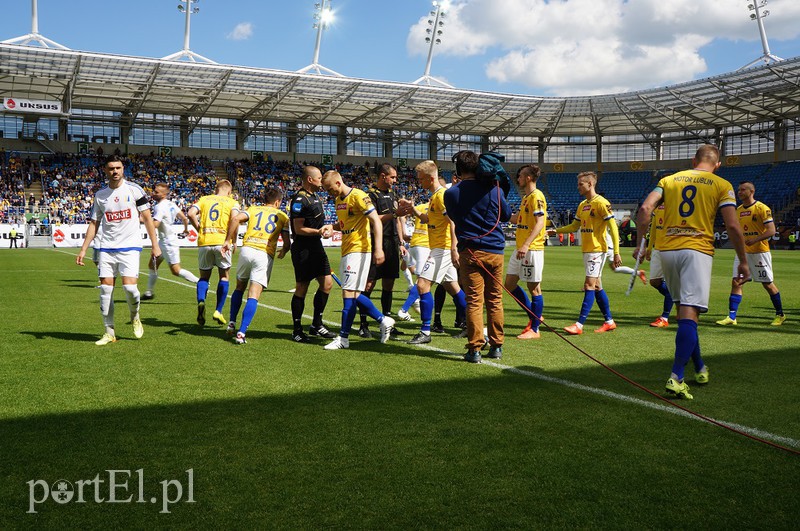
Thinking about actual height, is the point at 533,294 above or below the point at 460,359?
above

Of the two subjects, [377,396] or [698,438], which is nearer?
[698,438]

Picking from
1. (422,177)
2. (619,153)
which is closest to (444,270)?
(422,177)

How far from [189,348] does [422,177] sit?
11.0ft

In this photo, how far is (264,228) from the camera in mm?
8211

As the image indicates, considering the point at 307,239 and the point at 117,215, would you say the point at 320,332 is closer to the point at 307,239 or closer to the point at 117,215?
the point at 307,239

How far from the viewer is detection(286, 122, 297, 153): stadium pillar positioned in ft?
185

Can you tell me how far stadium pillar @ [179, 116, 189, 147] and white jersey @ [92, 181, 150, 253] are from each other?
4816 cm

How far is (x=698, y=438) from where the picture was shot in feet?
14.0

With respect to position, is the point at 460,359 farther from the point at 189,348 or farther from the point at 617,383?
the point at 189,348

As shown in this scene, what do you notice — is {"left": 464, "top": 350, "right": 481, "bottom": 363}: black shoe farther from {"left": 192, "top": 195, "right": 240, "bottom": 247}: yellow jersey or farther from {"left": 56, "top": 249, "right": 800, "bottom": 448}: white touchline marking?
{"left": 192, "top": 195, "right": 240, "bottom": 247}: yellow jersey

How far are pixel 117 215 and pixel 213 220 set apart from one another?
2.29 meters

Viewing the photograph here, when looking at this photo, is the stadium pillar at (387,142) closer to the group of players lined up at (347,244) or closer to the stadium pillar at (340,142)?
the stadium pillar at (340,142)

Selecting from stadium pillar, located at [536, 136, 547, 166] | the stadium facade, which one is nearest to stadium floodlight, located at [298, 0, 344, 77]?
the stadium facade

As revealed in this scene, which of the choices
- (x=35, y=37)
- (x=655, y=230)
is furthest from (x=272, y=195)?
(x=35, y=37)
